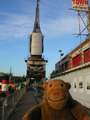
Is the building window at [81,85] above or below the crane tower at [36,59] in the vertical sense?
below

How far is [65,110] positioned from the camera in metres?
2.44

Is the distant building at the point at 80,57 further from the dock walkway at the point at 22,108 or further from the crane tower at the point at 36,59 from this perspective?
the crane tower at the point at 36,59

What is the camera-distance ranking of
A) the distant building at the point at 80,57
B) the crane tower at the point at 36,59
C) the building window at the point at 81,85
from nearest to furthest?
the building window at the point at 81,85 < the distant building at the point at 80,57 < the crane tower at the point at 36,59

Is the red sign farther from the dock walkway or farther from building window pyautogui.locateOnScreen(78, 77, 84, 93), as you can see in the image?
the dock walkway

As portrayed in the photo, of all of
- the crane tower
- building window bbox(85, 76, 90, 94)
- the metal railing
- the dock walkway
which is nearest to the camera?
the metal railing

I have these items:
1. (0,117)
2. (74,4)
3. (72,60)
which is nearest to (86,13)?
(74,4)

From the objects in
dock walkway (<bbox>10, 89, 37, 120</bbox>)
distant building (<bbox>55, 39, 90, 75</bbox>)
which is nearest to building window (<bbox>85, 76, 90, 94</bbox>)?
dock walkway (<bbox>10, 89, 37, 120</bbox>)

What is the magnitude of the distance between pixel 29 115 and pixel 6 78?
936 cm

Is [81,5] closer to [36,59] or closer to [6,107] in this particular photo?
[6,107]

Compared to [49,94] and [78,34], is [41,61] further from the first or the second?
[49,94]

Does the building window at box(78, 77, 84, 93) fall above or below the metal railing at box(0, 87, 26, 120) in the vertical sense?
above

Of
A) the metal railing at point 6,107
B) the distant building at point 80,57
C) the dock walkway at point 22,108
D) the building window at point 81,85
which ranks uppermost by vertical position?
the distant building at point 80,57

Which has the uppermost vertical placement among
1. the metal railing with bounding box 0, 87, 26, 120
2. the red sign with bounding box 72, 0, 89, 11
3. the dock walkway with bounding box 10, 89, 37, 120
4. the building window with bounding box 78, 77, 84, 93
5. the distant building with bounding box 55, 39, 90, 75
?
the red sign with bounding box 72, 0, 89, 11

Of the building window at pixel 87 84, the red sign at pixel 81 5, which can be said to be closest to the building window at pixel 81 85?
the building window at pixel 87 84
